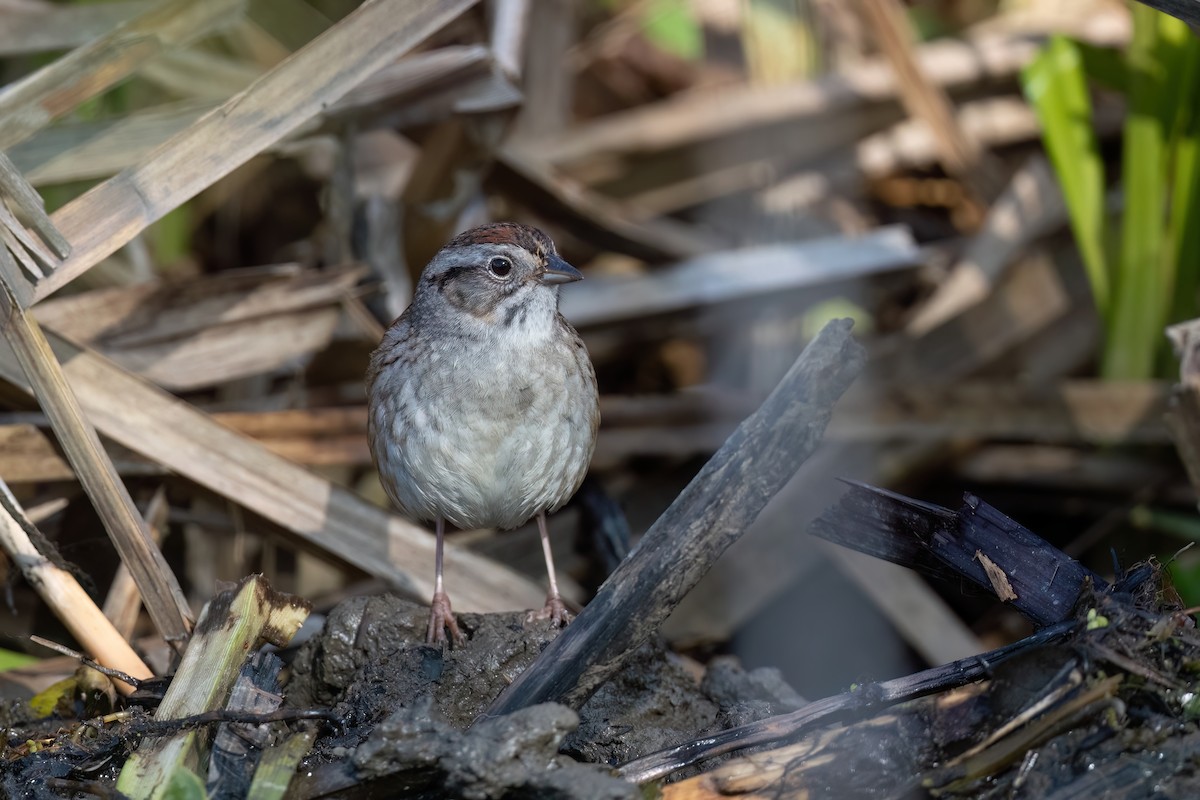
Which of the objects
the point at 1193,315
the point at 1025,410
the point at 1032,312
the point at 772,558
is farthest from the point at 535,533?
the point at 1193,315

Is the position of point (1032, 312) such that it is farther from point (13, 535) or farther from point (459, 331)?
point (13, 535)

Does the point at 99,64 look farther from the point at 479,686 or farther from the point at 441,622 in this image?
the point at 479,686

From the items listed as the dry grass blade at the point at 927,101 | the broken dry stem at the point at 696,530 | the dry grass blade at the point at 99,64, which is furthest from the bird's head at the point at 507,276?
the dry grass blade at the point at 927,101

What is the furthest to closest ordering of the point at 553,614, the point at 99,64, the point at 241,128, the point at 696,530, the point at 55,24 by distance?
1. the point at 55,24
2. the point at 99,64
3. the point at 553,614
4. the point at 241,128
5. the point at 696,530

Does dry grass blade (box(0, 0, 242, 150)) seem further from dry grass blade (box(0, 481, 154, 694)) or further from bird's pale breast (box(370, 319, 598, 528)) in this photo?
bird's pale breast (box(370, 319, 598, 528))

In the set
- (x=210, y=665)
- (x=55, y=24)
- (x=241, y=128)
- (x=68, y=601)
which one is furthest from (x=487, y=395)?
(x=55, y=24)

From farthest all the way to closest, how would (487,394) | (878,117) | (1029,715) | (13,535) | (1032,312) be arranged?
(878,117) < (1032,312) < (487,394) < (13,535) < (1029,715)
